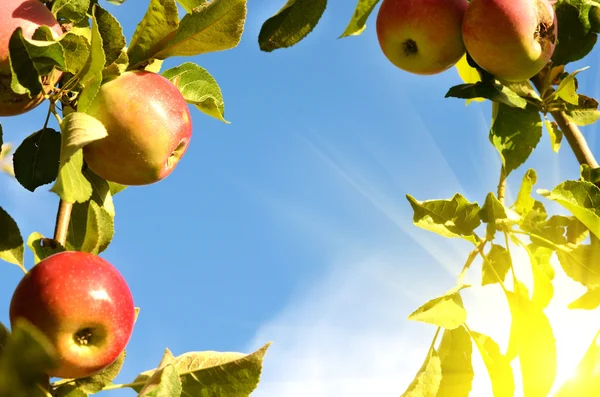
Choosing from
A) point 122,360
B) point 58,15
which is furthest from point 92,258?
point 58,15

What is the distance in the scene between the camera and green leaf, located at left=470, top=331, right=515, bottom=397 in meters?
2.01

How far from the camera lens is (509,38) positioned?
7.17 feet

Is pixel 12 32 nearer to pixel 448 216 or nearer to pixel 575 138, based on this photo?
pixel 448 216

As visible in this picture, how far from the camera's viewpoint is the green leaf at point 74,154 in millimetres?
1456

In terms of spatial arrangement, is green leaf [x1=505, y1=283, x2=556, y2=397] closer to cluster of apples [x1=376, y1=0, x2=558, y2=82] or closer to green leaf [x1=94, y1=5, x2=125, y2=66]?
cluster of apples [x1=376, y1=0, x2=558, y2=82]

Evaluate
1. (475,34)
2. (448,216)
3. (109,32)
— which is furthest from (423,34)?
(109,32)

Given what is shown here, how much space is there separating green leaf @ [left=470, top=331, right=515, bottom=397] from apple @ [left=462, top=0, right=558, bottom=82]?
77 centimetres

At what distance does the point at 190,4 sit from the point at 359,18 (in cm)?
73

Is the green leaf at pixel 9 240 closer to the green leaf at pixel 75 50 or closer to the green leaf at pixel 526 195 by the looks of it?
the green leaf at pixel 75 50

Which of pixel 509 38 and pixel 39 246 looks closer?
pixel 39 246

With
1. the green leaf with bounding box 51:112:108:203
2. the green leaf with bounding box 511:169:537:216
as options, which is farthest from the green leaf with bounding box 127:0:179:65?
the green leaf with bounding box 511:169:537:216

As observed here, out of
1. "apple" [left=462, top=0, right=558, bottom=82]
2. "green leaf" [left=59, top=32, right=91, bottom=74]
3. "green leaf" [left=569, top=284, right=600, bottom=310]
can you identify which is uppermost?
"apple" [left=462, top=0, right=558, bottom=82]

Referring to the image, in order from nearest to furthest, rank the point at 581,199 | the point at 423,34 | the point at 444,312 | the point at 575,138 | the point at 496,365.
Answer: the point at 444,312 → the point at 581,199 → the point at 496,365 → the point at 575,138 → the point at 423,34

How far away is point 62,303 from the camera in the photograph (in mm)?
1592
